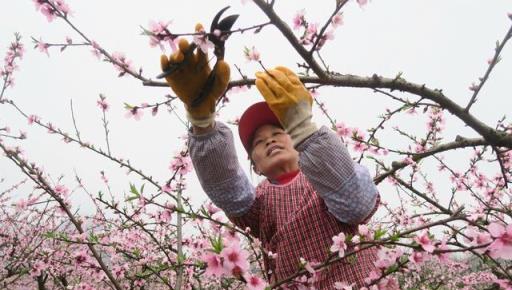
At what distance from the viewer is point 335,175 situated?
73.1 inches

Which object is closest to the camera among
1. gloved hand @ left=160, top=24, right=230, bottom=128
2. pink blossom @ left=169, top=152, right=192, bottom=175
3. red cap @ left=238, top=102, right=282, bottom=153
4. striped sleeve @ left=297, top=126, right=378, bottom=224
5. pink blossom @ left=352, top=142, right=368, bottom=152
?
gloved hand @ left=160, top=24, right=230, bottom=128

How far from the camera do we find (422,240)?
4.74 ft

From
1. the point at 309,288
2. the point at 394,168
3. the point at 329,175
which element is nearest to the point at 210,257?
the point at 309,288

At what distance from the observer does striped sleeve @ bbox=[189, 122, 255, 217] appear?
215cm

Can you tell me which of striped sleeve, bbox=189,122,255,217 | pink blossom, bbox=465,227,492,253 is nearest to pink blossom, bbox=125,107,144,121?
striped sleeve, bbox=189,122,255,217

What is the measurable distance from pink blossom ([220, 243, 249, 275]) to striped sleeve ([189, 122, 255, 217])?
3.01 feet

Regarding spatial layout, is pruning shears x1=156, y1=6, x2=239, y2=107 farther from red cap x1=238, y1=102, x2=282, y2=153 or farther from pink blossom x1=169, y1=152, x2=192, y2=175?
pink blossom x1=169, y1=152, x2=192, y2=175

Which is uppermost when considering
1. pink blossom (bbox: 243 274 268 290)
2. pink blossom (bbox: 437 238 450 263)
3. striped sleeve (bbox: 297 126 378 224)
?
striped sleeve (bbox: 297 126 378 224)

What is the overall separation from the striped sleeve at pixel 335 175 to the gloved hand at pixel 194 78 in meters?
0.51

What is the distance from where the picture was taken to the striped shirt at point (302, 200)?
1.87 m

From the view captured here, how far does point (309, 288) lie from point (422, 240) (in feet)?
1.82

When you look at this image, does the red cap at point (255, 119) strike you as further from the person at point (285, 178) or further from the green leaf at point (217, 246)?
the green leaf at point (217, 246)

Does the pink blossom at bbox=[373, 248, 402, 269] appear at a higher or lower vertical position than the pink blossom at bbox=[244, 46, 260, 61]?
lower

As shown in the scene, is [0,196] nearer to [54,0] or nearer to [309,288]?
[54,0]
